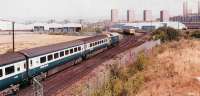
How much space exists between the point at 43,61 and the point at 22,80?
376 centimetres

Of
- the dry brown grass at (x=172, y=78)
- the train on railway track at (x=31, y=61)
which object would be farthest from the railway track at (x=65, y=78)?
the dry brown grass at (x=172, y=78)

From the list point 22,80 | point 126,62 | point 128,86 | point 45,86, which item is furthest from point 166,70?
point 22,80

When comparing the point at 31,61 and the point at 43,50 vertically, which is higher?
the point at 43,50

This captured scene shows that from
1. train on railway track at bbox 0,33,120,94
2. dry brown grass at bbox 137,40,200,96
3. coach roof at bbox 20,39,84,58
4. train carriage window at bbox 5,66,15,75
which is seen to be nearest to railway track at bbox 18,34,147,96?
Result: train on railway track at bbox 0,33,120,94

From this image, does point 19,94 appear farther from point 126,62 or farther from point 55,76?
point 126,62

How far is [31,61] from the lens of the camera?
24391 mm

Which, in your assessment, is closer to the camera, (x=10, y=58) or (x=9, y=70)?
(x=9, y=70)

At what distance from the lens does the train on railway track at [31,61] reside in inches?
833

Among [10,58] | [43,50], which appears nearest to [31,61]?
[10,58]

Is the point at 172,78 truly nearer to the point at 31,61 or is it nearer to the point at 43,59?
the point at 43,59

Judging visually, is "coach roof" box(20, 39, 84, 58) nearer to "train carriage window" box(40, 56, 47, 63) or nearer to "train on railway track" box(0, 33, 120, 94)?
"train on railway track" box(0, 33, 120, 94)

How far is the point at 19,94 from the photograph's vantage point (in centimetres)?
2277

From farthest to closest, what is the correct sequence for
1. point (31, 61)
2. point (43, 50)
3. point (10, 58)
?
point (43, 50), point (31, 61), point (10, 58)

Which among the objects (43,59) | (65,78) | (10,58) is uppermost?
(10,58)
